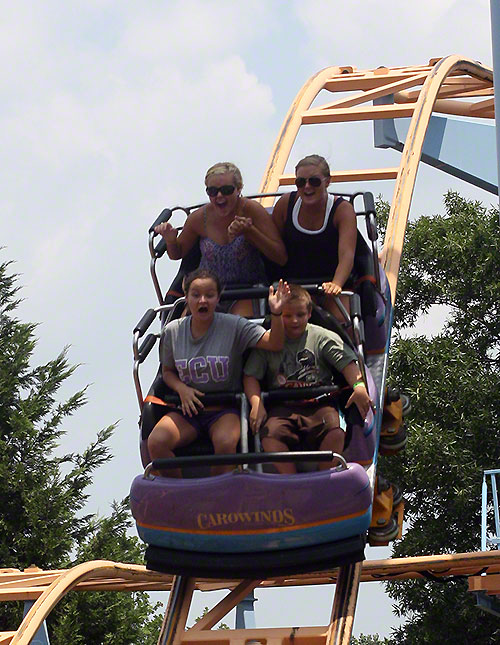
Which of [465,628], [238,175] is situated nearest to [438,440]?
[465,628]

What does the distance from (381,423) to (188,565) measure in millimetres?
1401

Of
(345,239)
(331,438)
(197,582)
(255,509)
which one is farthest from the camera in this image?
(197,582)

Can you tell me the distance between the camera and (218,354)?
4.59 m

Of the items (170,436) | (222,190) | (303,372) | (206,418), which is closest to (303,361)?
(303,372)

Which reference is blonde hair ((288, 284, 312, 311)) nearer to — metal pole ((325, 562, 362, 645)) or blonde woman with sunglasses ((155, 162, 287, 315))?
blonde woman with sunglasses ((155, 162, 287, 315))

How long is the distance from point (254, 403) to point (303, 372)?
0.24m

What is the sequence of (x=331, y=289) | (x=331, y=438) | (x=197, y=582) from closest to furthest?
1. (x=331, y=438)
2. (x=331, y=289)
3. (x=197, y=582)

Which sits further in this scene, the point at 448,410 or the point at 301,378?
the point at 448,410

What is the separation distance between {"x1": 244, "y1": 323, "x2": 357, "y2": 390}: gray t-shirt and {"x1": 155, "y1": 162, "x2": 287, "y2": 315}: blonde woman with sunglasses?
59cm

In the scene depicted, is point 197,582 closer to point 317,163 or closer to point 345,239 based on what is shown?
point 345,239

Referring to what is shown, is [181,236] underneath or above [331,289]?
above

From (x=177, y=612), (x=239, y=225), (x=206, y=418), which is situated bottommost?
(x=177, y=612)

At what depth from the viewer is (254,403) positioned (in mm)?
4500

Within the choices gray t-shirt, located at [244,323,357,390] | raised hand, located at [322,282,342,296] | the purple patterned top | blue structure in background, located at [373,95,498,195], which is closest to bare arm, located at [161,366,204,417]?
gray t-shirt, located at [244,323,357,390]
